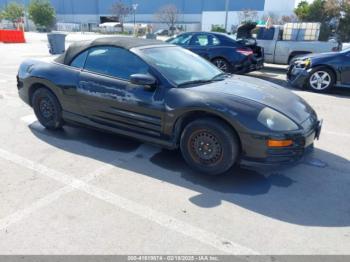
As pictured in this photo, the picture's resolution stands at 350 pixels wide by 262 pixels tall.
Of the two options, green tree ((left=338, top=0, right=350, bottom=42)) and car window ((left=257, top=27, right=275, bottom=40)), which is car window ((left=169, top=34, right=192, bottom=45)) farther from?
green tree ((left=338, top=0, right=350, bottom=42))

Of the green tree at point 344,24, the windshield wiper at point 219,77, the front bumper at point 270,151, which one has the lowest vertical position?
the front bumper at point 270,151

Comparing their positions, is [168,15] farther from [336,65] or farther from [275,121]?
[275,121]

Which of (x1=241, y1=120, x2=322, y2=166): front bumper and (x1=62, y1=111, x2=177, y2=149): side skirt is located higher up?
(x1=241, y1=120, x2=322, y2=166): front bumper

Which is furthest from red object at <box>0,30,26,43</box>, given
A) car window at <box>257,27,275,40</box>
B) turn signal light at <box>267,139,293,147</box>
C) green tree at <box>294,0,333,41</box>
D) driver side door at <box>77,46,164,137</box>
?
turn signal light at <box>267,139,293,147</box>

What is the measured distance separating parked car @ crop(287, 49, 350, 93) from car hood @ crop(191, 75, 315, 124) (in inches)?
177

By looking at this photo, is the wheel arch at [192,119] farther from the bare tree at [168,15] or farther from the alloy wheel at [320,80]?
the bare tree at [168,15]

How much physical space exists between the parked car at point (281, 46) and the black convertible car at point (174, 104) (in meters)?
7.44

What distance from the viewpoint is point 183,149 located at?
3.49 metres

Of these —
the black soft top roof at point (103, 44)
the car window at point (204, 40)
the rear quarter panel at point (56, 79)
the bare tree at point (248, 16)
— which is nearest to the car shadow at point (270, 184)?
the rear quarter panel at point (56, 79)

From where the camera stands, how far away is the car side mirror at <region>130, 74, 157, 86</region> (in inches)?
136

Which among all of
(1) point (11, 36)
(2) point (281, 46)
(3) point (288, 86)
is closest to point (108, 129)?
(3) point (288, 86)

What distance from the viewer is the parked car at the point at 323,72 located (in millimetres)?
7469

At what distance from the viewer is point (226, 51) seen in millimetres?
9047

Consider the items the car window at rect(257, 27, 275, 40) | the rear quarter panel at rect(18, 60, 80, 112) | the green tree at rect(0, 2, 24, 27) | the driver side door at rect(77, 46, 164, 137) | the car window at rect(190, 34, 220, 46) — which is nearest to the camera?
the driver side door at rect(77, 46, 164, 137)
